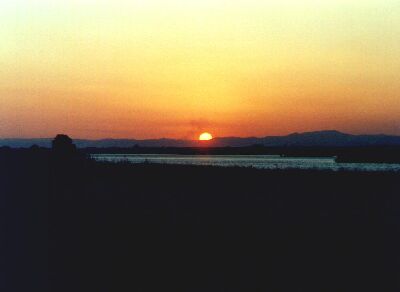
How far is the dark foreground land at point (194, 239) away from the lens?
11.3 metres

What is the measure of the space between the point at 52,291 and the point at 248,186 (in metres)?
18.5

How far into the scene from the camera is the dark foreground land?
11297 millimetres

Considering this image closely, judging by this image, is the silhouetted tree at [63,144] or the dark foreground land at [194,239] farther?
the silhouetted tree at [63,144]

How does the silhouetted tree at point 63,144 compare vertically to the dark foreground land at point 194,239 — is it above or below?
above

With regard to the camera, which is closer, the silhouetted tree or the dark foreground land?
the dark foreground land

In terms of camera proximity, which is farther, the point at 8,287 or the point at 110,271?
the point at 110,271

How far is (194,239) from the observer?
1463 cm

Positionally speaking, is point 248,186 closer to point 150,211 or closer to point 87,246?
point 150,211

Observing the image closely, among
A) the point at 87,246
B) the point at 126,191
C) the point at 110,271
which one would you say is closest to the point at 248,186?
the point at 126,191

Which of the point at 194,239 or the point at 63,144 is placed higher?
the point at 63,144

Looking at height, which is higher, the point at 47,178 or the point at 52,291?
the point at 47,178

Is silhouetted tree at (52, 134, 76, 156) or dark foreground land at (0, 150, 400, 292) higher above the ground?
silhouetted tree at (52, 134, 76, 156)

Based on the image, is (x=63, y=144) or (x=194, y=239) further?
(x=63, y=144)

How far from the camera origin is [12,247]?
1385 cm
